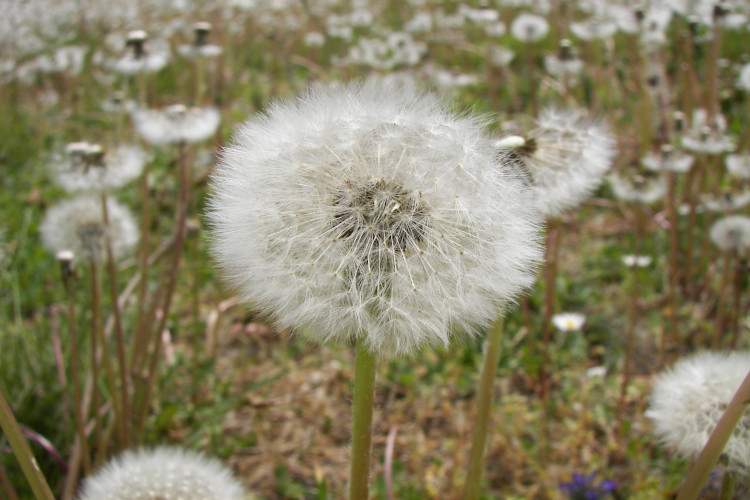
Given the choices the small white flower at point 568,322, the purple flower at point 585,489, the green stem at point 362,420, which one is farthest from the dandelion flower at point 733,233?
the green stem at point 362,420

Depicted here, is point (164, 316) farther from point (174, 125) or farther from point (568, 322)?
point (568, 322)

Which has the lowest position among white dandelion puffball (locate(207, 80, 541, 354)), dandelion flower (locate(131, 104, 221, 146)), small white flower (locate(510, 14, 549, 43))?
dandelion flower (locate(131, 104, 221, 146))

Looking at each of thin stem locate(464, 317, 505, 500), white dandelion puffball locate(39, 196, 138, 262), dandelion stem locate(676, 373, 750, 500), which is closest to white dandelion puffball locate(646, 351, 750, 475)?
dandelion stem locate(676, 373, 750, 500)

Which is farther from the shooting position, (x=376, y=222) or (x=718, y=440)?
(x=376, y=222)

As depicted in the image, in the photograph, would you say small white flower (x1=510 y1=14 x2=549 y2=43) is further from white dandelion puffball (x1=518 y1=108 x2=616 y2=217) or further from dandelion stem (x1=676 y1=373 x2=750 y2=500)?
dandelion stem (x1=676 y1=373 x2=750 y2=500)

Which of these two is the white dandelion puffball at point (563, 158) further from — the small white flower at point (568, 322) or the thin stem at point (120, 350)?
the thin stem at point (120, 350)

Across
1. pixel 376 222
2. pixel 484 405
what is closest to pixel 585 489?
pixel 484 405
